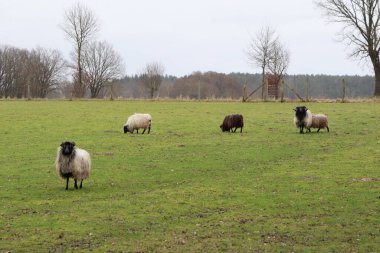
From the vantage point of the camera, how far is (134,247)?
11367mm

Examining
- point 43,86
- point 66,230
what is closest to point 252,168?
point 66,230

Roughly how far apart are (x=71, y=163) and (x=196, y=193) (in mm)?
3734

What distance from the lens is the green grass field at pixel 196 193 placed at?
11906mm

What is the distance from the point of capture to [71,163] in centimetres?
1708

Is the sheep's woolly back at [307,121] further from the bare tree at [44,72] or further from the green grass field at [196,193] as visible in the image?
the bare tree at [44,72]

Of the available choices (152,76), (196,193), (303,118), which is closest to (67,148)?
(196,193)

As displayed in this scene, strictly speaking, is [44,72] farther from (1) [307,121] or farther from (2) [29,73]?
(1) [307,121]

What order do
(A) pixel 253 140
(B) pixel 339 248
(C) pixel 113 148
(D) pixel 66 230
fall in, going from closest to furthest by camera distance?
(B) pixel 339 248 → (D) pixel 66 230 → (C) pixel 113 148 → (A) pixel 253 140

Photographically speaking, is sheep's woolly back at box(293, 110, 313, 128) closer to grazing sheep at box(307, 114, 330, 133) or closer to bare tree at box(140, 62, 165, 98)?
grazing sheep at box(307, 114, 330, 133)

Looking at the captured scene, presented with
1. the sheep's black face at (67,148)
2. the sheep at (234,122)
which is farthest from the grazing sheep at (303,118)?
the sheep's black face at (67,148)

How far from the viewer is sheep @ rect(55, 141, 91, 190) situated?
56.1 ft

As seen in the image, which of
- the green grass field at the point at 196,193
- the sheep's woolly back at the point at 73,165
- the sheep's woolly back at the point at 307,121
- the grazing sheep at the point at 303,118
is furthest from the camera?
the sheep's woolly back at the point at 307,121

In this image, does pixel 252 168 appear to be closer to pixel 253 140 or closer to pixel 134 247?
pixel 253 140

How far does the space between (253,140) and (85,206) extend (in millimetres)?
14697
